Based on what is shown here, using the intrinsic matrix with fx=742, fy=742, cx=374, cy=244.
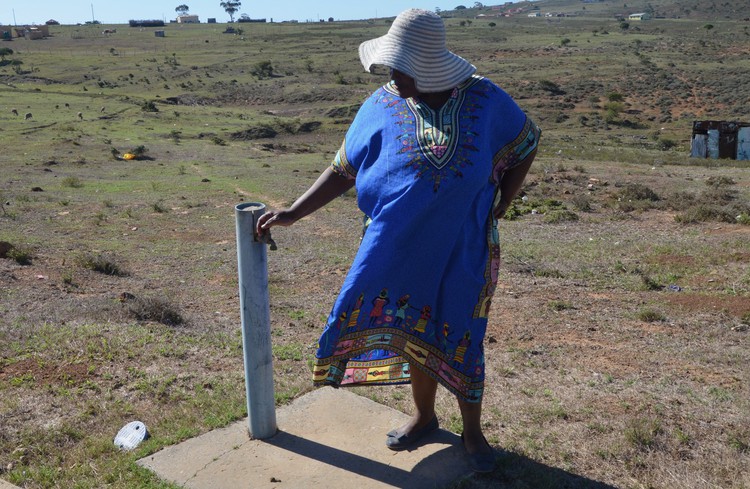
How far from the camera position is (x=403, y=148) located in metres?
2.87

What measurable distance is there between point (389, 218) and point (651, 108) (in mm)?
37392

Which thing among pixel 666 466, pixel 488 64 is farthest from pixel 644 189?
pixel 488 64

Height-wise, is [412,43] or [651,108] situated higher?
[412,43]

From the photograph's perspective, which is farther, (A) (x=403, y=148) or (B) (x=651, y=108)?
(B) (x=651, y=108)

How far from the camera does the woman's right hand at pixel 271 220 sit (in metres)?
3.02

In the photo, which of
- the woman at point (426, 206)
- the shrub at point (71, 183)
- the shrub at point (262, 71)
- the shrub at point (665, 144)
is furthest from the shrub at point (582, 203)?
the shrub at point (262, 71)

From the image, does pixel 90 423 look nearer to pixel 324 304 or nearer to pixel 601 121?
pixel 324 304

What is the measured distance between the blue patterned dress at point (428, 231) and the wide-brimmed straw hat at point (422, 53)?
A: 102 millimetres

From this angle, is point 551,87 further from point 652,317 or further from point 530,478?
point 530,478

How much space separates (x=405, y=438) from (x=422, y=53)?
166cm

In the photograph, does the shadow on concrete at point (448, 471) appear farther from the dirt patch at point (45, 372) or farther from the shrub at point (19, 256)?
the shrub at point (19, 256)

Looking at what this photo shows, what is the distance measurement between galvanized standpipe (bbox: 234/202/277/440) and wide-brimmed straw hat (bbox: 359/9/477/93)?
0.83 m

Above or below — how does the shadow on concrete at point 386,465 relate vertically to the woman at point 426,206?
below

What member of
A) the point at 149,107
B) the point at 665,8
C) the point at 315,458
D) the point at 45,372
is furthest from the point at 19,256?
the point at 665,8
